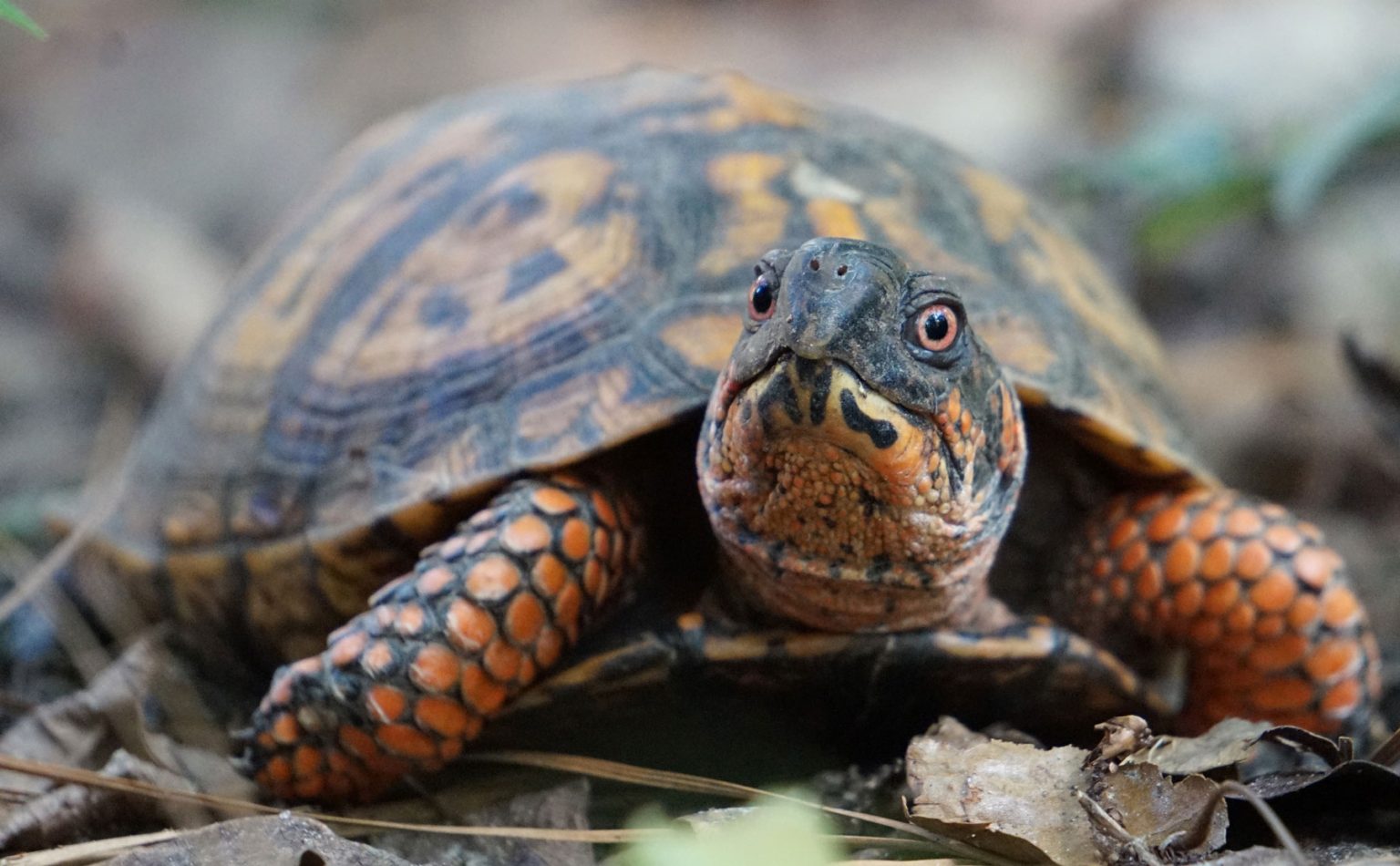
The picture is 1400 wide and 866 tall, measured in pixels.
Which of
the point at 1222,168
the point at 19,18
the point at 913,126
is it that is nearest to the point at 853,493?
the point at 19,18

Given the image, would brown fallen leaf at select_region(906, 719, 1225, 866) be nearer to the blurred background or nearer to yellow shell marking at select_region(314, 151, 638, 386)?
yellow shell marking at select_region(314, 151, 638, 386)

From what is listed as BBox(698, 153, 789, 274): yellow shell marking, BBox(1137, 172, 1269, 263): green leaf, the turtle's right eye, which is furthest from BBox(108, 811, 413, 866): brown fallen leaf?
BBox(1137, 172, 1269, 263): green leaf

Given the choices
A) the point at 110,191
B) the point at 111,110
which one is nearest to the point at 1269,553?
the point at 110,191

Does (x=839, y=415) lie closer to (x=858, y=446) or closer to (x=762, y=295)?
(x=858, y=446)

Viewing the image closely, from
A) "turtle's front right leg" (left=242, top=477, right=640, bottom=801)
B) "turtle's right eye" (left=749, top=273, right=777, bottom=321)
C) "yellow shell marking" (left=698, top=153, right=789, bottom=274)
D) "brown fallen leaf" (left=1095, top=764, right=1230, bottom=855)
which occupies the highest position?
"yellow shell marking" (left=698, top=153, right=789, bottom=274)

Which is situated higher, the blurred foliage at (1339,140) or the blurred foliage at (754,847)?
the blurred foliage at (1339,140)

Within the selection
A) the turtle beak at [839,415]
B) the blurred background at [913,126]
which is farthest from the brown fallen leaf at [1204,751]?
the blurred background at [913,126]

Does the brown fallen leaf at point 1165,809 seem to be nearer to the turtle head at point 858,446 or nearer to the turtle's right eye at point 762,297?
the turtle head at point 858,446
